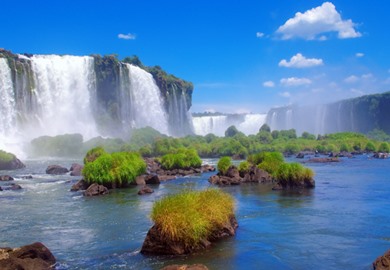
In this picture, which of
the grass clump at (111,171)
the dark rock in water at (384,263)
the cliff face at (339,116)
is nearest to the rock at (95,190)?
the grass clump at (111,171)

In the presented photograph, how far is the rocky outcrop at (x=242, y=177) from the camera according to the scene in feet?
134

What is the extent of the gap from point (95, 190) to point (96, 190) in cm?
9

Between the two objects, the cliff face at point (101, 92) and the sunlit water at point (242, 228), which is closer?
the sunlit water at point (242, 228)

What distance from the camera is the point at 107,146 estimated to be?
9412cm

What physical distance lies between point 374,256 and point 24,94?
9660 centimetres

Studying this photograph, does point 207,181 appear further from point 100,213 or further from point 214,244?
point 214,244

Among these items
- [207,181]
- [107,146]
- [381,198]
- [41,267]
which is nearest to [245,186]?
[207,181]

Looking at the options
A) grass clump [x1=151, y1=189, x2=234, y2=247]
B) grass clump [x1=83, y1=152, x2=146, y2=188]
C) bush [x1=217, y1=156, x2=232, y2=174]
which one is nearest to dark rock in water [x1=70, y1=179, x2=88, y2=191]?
grass clump [x1=83, y1=152, x2=146, y2=188]

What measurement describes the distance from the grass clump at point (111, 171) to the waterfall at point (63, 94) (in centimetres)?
6984

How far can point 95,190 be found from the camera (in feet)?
112

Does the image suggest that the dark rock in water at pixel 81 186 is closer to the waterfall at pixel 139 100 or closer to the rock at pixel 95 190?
the rock at pixel 95 190

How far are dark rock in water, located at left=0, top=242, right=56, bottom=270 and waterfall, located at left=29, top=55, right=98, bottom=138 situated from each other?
92.9 meters

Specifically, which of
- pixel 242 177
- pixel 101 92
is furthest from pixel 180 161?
pixel 101 92

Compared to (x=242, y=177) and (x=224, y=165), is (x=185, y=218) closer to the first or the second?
(x=242, y=177)
